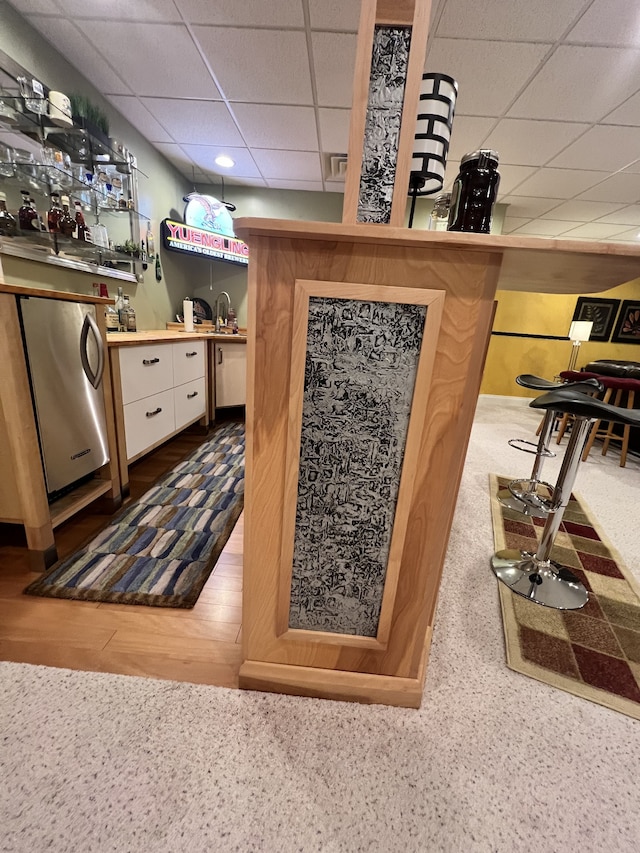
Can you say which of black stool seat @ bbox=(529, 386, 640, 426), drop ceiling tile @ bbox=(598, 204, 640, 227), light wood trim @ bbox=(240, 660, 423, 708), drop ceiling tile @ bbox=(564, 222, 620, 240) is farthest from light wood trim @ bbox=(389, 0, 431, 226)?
drop ceiling tile @ bbox=(564, 222, 620, 240)

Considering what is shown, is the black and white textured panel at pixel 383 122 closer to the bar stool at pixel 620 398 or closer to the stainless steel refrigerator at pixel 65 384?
the stainless steel refrigerator at pixel 65 384

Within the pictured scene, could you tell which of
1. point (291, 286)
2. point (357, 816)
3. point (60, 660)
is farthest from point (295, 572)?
point (60, 660)

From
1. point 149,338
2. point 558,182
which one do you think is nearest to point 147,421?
point 149,338

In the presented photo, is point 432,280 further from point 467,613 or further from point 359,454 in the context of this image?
point 467,613

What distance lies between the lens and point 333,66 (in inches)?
84.5

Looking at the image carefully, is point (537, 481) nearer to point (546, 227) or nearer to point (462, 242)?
point (462, 242)

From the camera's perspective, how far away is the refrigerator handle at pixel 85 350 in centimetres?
152

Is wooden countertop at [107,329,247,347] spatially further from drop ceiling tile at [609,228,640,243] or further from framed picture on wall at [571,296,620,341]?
framed picture on wall at [571,296,620,341]

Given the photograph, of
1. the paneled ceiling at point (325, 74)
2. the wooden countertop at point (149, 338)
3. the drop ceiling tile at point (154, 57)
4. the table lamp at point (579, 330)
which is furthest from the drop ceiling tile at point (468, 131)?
the table lamp at point (579, 330)

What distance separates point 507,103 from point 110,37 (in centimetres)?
252

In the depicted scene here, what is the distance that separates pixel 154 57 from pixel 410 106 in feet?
8.19

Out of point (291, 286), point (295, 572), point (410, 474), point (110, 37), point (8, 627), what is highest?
point (110, 37)

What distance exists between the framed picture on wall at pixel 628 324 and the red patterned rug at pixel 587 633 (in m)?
5.87

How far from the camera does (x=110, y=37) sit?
2.00 m
